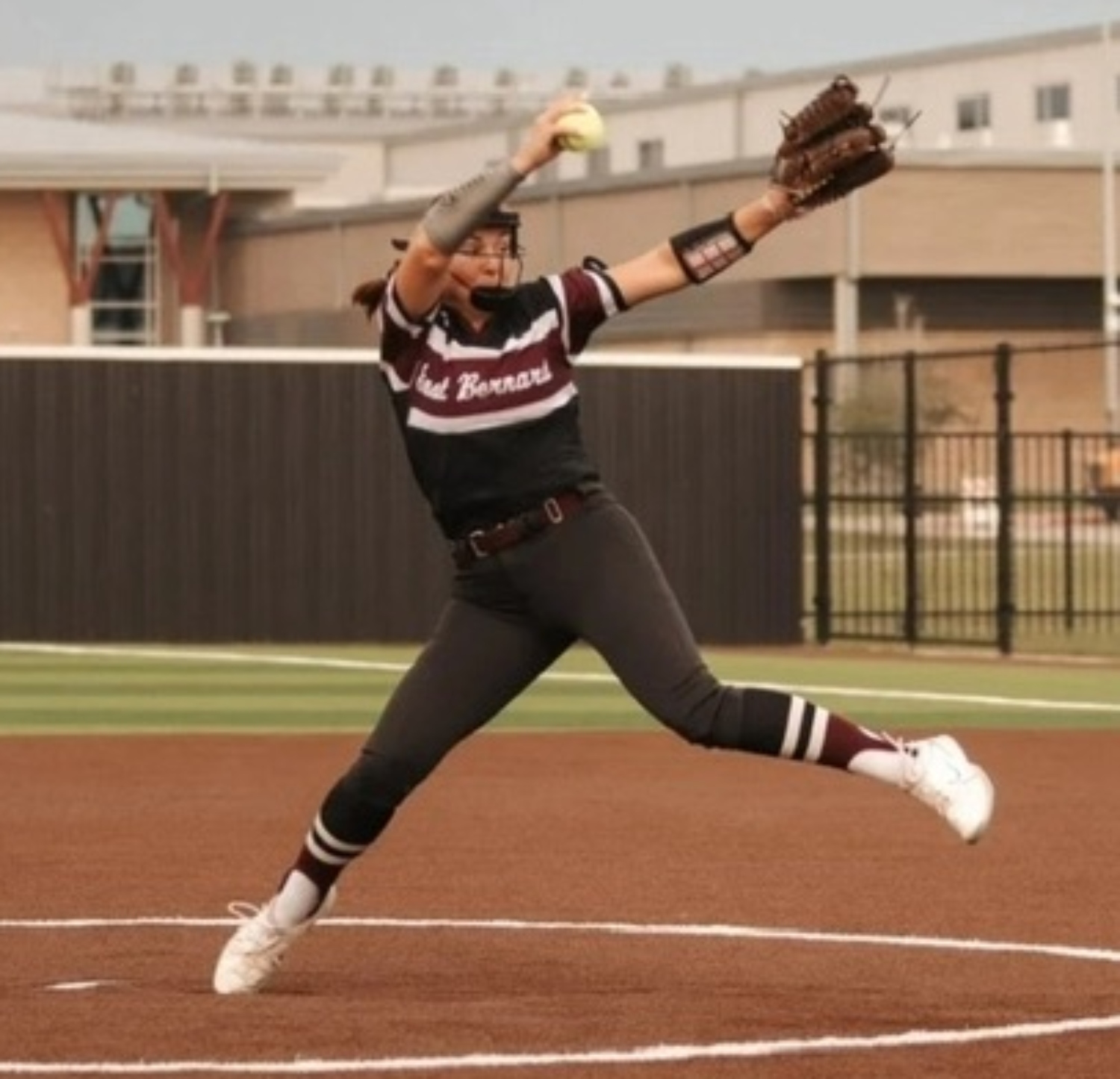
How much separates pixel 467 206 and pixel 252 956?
6.82 feet

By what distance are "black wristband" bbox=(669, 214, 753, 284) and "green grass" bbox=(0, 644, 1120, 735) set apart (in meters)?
12.4

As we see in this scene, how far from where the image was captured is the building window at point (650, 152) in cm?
9125

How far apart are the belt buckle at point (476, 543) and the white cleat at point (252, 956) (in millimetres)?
1137

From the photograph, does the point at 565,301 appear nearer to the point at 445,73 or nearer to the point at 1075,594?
the point at 1075,594

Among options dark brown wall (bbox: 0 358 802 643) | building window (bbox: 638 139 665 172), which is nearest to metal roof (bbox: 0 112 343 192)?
dark brown wall (bbox: 0 358 802 643)

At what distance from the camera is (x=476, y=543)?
10547mm

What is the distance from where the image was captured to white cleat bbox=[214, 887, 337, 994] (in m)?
10.7

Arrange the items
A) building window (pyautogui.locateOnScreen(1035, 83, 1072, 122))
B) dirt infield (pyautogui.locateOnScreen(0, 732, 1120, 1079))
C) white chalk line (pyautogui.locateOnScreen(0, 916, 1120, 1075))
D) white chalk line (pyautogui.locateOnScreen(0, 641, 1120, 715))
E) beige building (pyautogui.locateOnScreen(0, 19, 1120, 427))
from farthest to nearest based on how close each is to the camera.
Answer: building window (pyautogui.locateOnScreen(1035, 83, 1072, 122)) → beige building (pyautogui.locateOnScreen(0, 19, 1120, 427)) → white chalk line (pyautogui.locateOnScreen(0, 641, 1120, 715)) → dirt infield (pyautogui.locateOnScreen(0, 732, 1120, 1079)) → white chalk line (pyautogui.locateOnScreen(0, 916, 1120, 1075))

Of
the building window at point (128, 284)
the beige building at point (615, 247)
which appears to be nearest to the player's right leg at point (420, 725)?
the beige building at point (615, 247)

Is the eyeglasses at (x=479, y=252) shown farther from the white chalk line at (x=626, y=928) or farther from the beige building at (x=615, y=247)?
the beige building at (x=615, y=247)

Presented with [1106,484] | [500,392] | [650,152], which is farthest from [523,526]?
[650,152]

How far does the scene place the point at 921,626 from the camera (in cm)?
3366

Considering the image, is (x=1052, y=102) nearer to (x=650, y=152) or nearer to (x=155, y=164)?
(x=650, y=152)

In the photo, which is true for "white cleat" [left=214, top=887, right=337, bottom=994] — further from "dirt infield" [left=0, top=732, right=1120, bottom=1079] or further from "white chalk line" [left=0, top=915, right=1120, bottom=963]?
"white chalk line" [left=0, top=915, right=1120, bottom=963]
